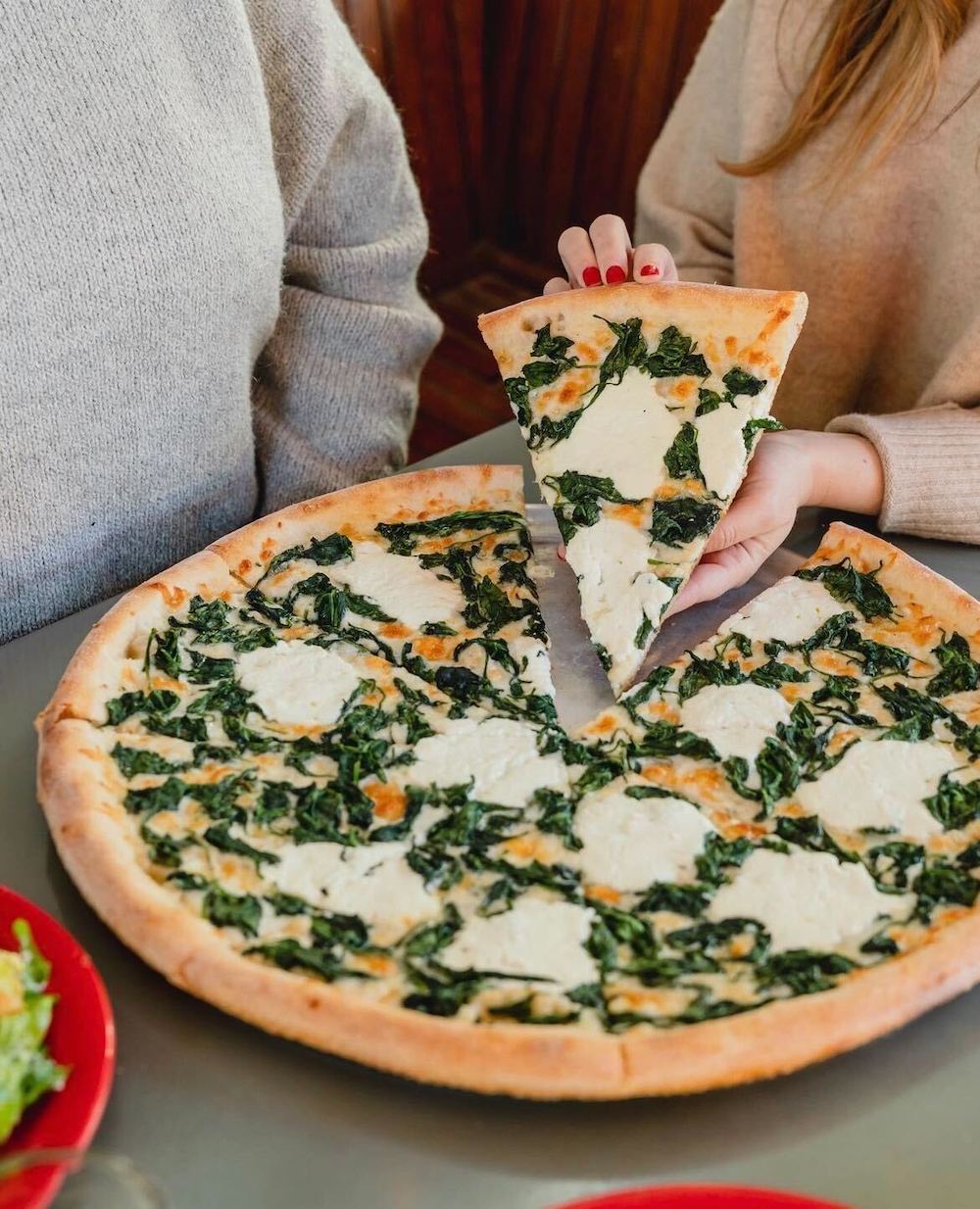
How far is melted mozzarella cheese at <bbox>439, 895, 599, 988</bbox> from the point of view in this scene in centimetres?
123

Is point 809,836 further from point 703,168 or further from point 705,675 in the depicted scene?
point 703,168

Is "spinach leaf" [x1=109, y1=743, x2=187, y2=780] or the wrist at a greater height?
the wrist

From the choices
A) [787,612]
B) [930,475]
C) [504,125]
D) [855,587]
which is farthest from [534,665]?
[504,125]

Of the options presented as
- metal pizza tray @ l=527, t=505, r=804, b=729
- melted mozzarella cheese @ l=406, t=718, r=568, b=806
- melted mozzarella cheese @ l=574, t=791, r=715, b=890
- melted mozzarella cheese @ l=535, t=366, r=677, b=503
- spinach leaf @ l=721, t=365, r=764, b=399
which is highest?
spinach leaf @ l=721, t=365, r=764, b=399

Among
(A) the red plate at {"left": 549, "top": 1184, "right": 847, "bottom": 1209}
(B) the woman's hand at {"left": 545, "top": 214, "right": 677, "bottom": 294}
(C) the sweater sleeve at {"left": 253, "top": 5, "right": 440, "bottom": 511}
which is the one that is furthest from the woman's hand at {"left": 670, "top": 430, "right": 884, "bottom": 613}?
(A) the red plate at {"left": 549, "top": 1184, "right": 847, "bottom": 1209}

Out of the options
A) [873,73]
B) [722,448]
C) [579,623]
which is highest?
[873,73]

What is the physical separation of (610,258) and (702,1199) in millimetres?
1426

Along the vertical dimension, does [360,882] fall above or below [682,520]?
below

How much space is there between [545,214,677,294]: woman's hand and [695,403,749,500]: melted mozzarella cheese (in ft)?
0.91

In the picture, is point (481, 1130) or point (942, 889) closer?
point (481, 1130)

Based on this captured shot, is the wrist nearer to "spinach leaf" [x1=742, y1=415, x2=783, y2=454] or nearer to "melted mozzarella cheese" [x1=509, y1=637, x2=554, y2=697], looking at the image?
"spinach leaf" [x1=742, y1=415, x2=783, y2=454]

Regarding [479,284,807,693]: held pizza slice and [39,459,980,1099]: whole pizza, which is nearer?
[39,459,980,1099]: whole pizza

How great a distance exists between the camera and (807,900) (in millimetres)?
1304

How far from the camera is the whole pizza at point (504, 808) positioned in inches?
45.9
